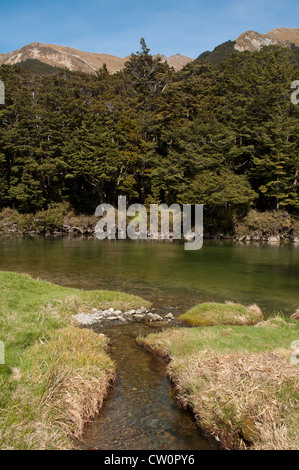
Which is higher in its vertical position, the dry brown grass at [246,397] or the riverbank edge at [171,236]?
the dry brown grass at [246,397]

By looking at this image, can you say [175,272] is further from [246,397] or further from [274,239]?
[274,239]

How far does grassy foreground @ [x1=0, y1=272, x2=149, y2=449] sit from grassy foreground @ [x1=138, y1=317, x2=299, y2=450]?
2.06m

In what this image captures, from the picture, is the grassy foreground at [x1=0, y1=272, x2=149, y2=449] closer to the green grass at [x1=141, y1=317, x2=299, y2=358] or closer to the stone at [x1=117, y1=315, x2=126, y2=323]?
the green grass at [x1=141, y1=317, x2=299, y2=358]

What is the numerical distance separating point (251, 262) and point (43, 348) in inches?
→ 933

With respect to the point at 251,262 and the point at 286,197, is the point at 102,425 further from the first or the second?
the point at 286,197

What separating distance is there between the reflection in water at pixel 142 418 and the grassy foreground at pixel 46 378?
13.2 inches

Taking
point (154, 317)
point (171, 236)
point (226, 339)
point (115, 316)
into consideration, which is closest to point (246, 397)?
point (226, 339)

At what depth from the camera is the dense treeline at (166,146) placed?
162 ft

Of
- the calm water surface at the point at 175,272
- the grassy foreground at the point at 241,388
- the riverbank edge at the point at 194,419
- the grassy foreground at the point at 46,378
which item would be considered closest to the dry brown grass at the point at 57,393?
the grassy foreground at the point at 46,378

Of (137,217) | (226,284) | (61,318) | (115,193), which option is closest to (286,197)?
(137,217)

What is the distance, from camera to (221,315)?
12.3 metres

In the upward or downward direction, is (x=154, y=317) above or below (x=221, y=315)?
below

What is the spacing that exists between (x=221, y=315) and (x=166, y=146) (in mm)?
53336

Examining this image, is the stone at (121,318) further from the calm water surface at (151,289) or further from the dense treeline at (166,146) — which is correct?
the dense treeline at (166,146)
